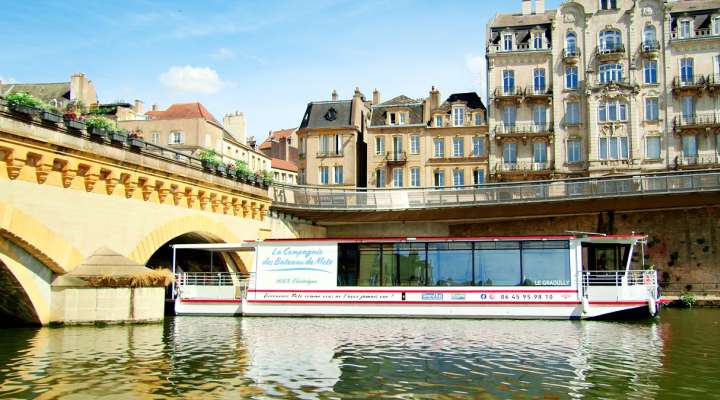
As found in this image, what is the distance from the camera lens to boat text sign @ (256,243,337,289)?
3438 centimetres

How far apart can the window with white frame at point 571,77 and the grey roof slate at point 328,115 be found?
67.0 ft

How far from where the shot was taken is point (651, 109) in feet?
200

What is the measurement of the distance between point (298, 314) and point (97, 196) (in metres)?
10.9

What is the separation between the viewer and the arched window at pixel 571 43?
63.4 meters

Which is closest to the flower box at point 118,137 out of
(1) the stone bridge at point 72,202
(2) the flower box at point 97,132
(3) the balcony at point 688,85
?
(1) the stone bridge at point 72,202

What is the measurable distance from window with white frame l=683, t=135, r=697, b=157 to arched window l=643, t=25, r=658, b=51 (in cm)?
Answer: 791

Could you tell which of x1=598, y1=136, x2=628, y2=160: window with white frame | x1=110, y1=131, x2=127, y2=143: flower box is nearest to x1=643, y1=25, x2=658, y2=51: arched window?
x1=598, y1=136, x2=628, y2=160: window with white frame

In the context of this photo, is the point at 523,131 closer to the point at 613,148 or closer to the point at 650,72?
the point at 613,148

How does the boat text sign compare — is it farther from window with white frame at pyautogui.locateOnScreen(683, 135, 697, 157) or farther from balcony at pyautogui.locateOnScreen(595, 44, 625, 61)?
window with white frame at pyautogui.locateOnScreen(683, 135, 697, 157)

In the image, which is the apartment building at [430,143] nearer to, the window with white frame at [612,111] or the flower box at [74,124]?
the window with white frame at [612,111]

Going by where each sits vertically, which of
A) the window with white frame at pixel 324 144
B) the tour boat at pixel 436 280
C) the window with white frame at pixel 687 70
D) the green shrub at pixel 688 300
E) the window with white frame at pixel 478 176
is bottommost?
the green shrub at pixel 688 300

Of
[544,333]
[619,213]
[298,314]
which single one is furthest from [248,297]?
[619,213]

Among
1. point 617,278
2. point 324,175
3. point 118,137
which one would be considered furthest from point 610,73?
point 118,137

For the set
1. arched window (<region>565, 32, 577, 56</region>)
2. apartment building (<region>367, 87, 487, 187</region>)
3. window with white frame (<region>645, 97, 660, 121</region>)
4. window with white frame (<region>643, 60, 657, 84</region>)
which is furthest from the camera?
apartment building (<region>367, 87, 487, 187</region>)
